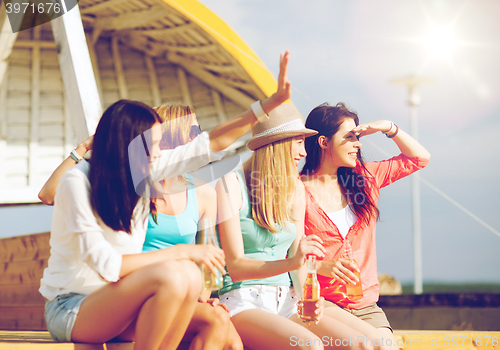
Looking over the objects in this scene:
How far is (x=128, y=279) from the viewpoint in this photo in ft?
4.95

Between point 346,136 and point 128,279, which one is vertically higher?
point 346,136

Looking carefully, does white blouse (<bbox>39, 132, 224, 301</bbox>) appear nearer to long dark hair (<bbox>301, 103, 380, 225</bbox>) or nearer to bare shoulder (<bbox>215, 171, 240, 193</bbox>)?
bare shoulder (<bbox>215, 171, 240, 193</bbox>)

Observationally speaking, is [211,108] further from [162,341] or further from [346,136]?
[162,341]

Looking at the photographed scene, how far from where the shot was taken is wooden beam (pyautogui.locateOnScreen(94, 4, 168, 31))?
5.32 m

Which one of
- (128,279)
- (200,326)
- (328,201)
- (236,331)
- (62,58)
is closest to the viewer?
(128,279)

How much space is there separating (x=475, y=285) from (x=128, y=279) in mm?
43746

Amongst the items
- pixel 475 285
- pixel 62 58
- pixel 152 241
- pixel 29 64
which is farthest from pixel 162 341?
pixel 475 285

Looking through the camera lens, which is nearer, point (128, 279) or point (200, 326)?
point (128, 279)

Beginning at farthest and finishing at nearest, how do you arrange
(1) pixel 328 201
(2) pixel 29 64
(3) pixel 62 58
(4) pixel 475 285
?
(4) pixel 475 285, (2) pixel 29 64, (3) pixel 62 58, (1) pixel 328 201

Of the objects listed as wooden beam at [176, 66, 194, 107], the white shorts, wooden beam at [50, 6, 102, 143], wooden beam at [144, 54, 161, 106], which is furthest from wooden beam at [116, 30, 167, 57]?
the white shorts

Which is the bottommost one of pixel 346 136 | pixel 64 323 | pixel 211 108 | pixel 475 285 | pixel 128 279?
pixel 475 285

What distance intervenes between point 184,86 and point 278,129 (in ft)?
14.9

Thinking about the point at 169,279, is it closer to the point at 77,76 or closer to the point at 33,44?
the point at 77,76

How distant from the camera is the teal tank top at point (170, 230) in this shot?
192 centimetres
